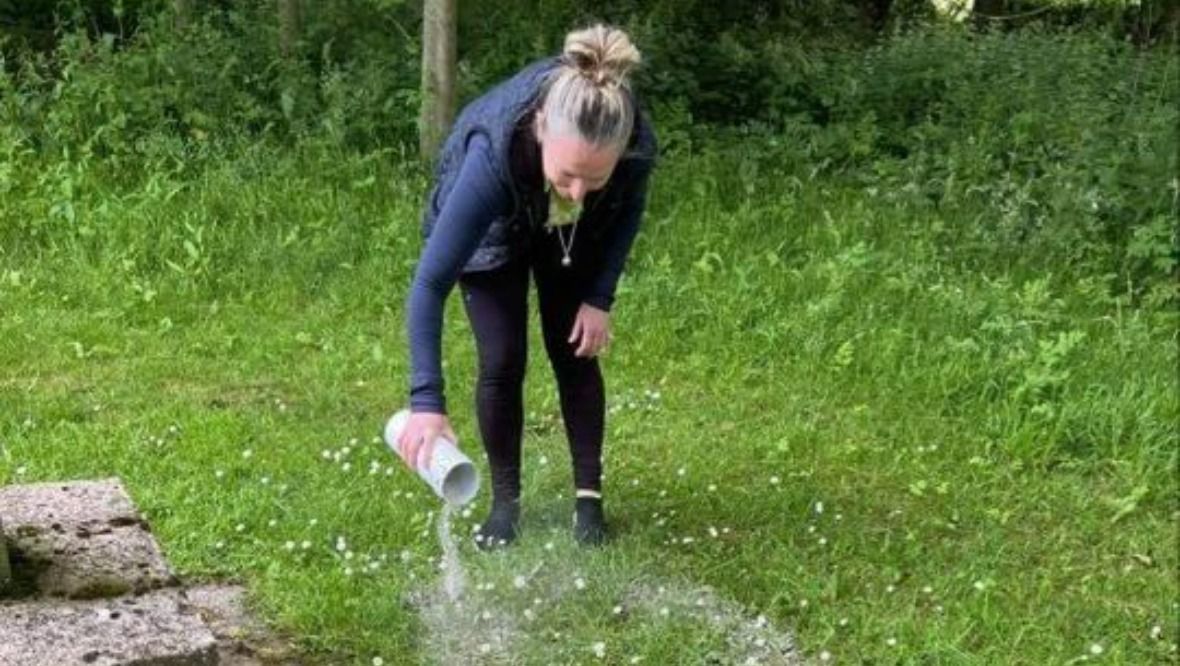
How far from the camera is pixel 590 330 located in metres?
3.37

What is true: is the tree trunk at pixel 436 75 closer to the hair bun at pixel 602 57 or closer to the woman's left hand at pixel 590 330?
the woman's left hand at pixel 590 330

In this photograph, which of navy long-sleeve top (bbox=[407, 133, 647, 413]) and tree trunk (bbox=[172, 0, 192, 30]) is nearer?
navy long-sleeve top (bbox=[407, 133, 647, 413])

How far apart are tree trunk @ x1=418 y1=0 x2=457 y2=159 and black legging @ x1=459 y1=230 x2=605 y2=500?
10.4 feet

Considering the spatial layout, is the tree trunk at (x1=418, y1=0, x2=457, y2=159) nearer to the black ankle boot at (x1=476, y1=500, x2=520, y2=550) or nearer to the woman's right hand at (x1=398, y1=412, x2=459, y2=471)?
the black ankle boot at (x1=476, y1=500, x2=520, y2=550)

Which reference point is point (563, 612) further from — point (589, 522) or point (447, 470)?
point (447, 470)

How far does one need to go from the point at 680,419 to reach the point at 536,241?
1.40 m

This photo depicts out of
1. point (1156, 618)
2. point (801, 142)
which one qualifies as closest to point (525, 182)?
point (1156, 618)

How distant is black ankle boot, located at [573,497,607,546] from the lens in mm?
3617

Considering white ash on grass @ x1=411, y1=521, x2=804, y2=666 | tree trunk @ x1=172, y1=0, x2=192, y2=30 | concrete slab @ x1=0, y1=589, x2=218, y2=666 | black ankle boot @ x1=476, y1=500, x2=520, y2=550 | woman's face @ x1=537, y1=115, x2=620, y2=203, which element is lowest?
white ash on grass @ x1=411, y1=521, x2=804, y2=666

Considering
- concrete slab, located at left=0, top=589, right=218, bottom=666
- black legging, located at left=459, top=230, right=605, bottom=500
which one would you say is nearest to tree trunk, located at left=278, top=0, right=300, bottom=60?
black legging, located at left=459, top=230, right=605, bottom=500

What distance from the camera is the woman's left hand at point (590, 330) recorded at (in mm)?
3363

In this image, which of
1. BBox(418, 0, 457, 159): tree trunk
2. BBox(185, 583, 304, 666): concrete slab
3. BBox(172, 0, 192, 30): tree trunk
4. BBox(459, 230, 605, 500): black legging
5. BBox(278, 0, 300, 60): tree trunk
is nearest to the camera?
BBox(185, 583, 304, 666): concrete slab

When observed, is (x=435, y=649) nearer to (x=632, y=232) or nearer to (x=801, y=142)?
(x=632, y=232)

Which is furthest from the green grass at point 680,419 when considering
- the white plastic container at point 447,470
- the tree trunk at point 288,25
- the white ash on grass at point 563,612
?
the tree trunk at point 288,25
